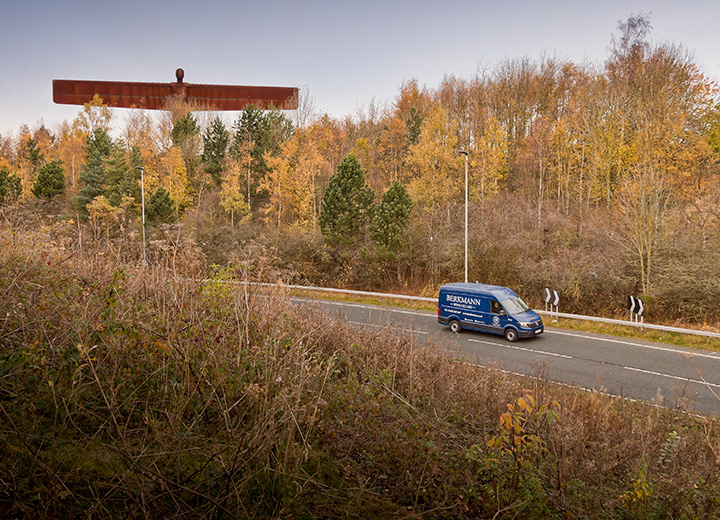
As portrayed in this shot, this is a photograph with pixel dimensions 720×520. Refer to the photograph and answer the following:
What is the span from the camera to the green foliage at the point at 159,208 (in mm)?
33156

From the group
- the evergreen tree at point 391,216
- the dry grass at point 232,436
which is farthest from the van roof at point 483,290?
the evergreen tree at point 391,216

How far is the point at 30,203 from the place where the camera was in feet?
131

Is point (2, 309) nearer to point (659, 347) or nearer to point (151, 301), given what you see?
point (151, 301)

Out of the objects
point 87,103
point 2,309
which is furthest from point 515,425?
point 87,103

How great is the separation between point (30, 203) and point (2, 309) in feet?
144

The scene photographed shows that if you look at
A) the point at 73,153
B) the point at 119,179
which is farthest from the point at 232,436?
the point at 73,153

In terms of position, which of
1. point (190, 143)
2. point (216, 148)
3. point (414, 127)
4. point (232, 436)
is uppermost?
point (414, 127)

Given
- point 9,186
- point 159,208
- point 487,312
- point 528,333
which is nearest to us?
point 528,333

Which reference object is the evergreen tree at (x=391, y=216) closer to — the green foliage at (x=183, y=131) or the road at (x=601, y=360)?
the road at (x=601, y=360)

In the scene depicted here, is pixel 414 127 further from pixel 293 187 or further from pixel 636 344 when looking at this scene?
pixel 636 344

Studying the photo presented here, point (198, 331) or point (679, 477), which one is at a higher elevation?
point (198, 331)

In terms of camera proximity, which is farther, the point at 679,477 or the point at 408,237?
the point at 408,237

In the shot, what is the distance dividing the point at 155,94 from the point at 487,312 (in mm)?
51192

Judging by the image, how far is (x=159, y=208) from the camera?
33.2 m
